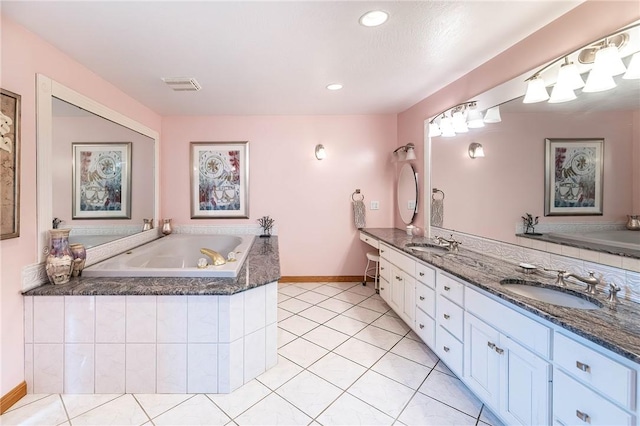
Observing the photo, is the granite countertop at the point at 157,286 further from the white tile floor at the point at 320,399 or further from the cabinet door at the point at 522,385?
the cabinet door at the point at 522,385

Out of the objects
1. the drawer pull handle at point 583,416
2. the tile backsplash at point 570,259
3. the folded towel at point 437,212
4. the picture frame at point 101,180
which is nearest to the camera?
the drawer pull handle at point 583,416

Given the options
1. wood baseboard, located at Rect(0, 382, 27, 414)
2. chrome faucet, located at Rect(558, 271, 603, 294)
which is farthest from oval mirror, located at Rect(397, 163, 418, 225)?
wood baseboard, located at Rect(0, 382, 27, 414)

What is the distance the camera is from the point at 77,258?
187 centimetres

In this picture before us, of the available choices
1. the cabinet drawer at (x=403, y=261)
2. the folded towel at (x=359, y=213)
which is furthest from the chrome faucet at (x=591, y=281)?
the folded towel at (x=359, y=213)

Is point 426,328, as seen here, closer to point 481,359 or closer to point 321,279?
point 481,359

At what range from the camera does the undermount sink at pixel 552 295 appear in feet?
4.22

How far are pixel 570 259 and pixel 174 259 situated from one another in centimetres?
360

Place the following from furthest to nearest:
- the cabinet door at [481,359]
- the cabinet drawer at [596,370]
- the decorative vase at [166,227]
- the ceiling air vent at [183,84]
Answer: the decorative vase at [166,227] → the ceiling air vent at [183,84] → the cabinet door at [481,359] → the cabinet drawer at [596,370]

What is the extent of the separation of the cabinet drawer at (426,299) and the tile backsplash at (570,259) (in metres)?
0.58

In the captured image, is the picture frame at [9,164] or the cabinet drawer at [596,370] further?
the picture frame at [9,164]

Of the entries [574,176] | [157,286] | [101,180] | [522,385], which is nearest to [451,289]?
[522,385]

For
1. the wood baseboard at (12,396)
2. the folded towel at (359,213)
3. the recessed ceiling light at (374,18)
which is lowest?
the wood baseboard at (12,396)

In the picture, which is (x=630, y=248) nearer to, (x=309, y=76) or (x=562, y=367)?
(x=562, y=367)

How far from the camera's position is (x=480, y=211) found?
7.28ft
